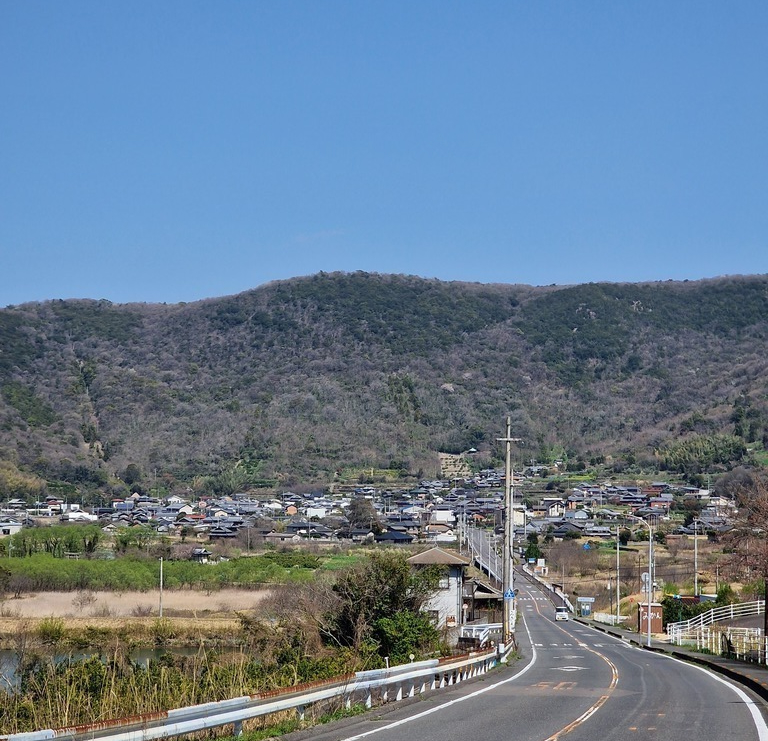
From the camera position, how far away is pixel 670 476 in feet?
546

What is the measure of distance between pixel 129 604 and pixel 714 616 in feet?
129

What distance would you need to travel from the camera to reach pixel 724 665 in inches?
1176

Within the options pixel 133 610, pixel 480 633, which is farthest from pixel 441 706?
pixel 133 610

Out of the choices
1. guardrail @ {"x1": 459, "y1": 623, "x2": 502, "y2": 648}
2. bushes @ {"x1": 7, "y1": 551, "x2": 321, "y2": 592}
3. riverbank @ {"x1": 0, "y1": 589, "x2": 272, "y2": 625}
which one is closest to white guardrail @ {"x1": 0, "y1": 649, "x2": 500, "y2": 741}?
guardrail @ {"x1": 459, "y1": 623, "x2": 502, "y2": 648}

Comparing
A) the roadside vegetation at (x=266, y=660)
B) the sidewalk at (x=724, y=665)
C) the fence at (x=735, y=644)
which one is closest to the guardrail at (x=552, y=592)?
the sidewalk at (x=724, y=665)

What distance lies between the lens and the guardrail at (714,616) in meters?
49.7

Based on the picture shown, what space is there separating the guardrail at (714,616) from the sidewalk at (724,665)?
1335 mm

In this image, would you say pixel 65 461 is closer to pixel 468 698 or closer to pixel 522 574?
pixel 522 574

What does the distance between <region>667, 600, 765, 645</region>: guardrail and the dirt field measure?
1014 inches

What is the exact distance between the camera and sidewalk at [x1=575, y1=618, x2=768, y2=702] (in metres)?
22.4

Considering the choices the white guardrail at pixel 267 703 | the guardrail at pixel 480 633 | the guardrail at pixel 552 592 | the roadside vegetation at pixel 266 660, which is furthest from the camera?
the guardrail at pixel 552 592

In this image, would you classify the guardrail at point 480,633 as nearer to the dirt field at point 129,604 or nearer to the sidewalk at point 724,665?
the sidewalk at point 724,665

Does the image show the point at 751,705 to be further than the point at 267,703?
Yes

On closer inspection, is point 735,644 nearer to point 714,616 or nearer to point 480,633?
point 480,633
